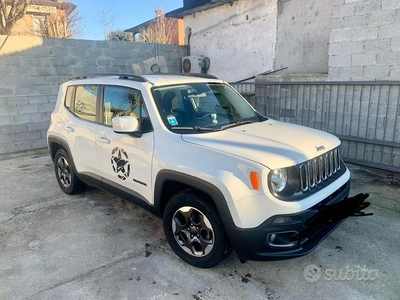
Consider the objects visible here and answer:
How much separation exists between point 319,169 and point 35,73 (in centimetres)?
709

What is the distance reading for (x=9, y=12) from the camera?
438 inches

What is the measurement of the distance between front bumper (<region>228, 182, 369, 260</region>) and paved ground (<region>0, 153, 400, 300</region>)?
0.37 metres

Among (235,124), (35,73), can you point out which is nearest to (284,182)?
(235,124)

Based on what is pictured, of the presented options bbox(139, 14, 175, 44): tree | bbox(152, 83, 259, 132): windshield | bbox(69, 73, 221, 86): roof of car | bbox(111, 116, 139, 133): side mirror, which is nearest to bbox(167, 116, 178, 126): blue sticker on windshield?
bbox(152, 83, 259, 132): windshield

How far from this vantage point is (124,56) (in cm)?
865

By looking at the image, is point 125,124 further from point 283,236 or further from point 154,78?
point 283,236

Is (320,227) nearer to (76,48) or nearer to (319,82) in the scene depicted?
(319,82)

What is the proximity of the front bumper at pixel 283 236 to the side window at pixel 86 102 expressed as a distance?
2.47 meters

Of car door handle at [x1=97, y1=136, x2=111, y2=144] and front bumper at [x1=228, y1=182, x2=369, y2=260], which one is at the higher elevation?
car door handle at [x1=97, y1=136, x2=111, y2=144]

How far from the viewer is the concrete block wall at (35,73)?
23.0 ft

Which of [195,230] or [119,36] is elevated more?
[119,36]

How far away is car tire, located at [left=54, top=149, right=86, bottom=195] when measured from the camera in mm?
4441

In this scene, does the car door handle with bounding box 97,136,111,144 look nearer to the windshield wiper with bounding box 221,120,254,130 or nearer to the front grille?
the windshield wiper with bounding box 221,120,254,130

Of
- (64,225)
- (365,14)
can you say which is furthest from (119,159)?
(365,14)
